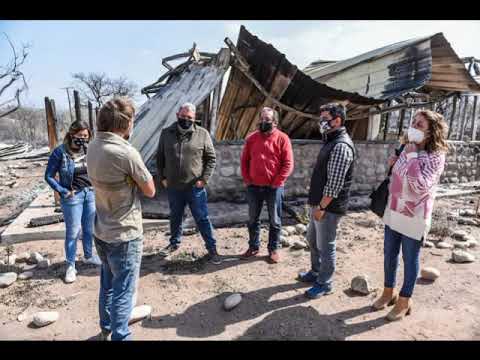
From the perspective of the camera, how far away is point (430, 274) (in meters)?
3.55

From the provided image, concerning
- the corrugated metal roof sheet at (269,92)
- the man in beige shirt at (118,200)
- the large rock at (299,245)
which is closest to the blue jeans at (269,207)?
the large rock at (299,245)

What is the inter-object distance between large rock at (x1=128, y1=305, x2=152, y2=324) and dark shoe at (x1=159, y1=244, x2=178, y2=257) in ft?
3.83

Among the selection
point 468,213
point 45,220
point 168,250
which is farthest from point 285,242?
point 468,213

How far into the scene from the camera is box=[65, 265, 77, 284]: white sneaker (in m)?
3.38

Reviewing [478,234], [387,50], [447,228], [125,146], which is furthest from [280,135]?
[387,50]

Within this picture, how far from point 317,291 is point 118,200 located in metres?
2.22

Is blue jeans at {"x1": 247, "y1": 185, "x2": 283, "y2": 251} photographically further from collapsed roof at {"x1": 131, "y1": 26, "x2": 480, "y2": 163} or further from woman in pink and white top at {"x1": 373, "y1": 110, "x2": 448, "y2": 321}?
collapsed roof at {"x1": 131, "y1": 26, "x2": 480, "y2": 163}

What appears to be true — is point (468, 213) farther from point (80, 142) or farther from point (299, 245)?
point (80, 142)

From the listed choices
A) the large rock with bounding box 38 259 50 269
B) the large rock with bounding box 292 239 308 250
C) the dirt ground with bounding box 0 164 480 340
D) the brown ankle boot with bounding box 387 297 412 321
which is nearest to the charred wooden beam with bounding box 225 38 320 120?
the large rock with bounding box 292 239 308 250

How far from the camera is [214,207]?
19.2 feet

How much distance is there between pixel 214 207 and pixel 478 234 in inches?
183

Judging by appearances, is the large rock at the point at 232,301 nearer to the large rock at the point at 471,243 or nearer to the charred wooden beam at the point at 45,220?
the charred wooden beam at the point at 45,220

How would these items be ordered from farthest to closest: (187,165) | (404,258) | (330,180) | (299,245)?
(299,245), (187,165), (330,180), (404,258)
